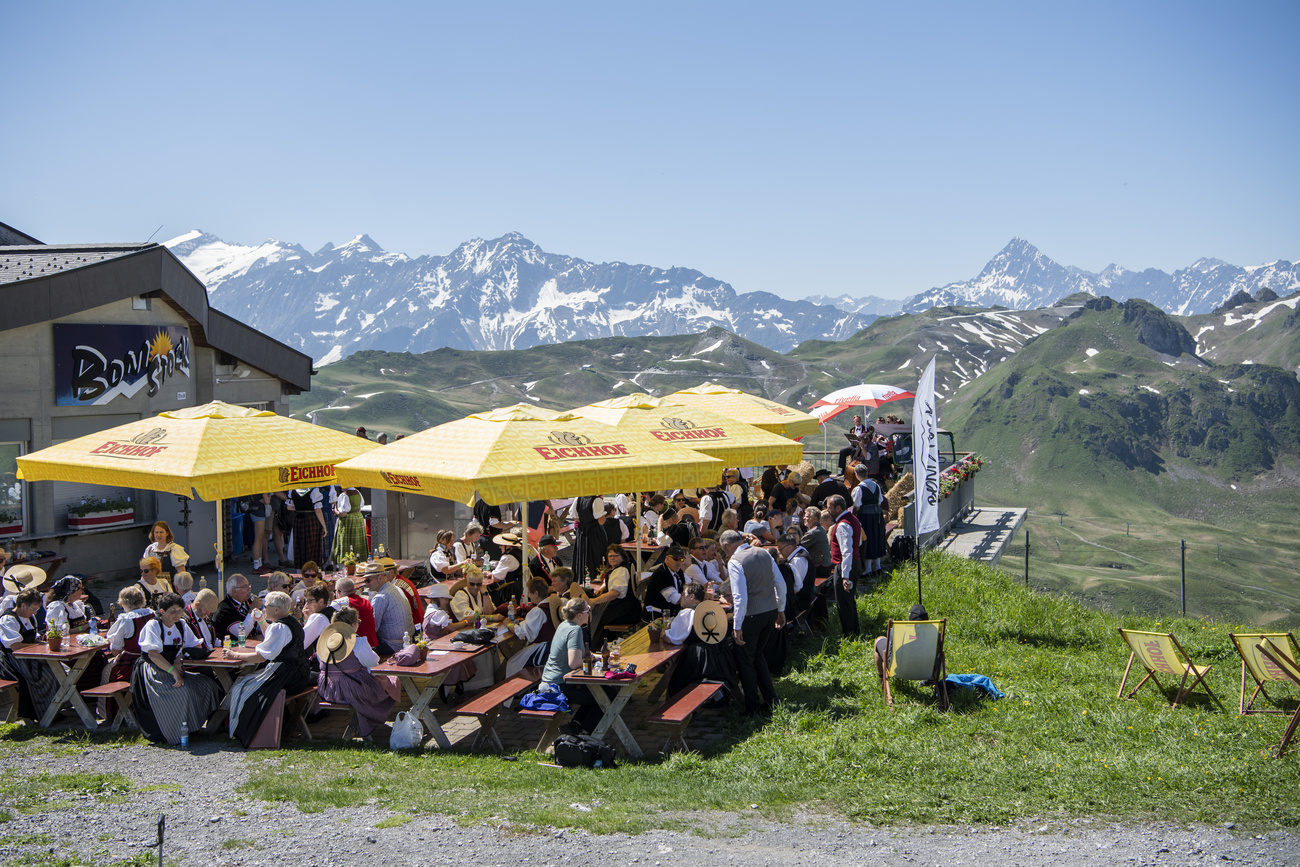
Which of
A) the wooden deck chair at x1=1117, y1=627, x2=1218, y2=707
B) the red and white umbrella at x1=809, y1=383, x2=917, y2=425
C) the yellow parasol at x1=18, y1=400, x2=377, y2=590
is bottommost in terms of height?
the wooden deck chair at x1=1117, y1=627, x2=1218, y2=707

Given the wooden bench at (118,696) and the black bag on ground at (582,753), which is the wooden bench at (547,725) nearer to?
the black bag on ground at (582,753)

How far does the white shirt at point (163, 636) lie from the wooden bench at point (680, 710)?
4165 millimetres

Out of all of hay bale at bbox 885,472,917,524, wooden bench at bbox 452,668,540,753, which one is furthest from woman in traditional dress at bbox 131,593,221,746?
hay bale at bbox 885,472,917,524

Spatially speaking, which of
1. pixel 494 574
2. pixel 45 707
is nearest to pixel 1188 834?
pixel 494 574

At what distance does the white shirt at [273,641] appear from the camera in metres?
8.16

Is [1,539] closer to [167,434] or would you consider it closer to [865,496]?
[167,434]

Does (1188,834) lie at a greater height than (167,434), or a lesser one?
lesser

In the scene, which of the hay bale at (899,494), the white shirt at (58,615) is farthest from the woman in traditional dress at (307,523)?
the hay bale at (899,494)

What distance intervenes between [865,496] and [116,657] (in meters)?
9.81

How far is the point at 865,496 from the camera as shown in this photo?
45.9 ft

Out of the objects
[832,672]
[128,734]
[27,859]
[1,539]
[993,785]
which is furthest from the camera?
[1,539]

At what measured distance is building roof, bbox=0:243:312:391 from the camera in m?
14.0

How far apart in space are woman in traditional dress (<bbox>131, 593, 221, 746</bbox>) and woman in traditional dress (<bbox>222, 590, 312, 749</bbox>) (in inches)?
15.4

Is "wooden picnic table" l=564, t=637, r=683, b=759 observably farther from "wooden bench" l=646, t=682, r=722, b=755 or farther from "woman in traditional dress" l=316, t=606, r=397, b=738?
"woman in traditional dress" l=316, t=606, r=397, b=738
